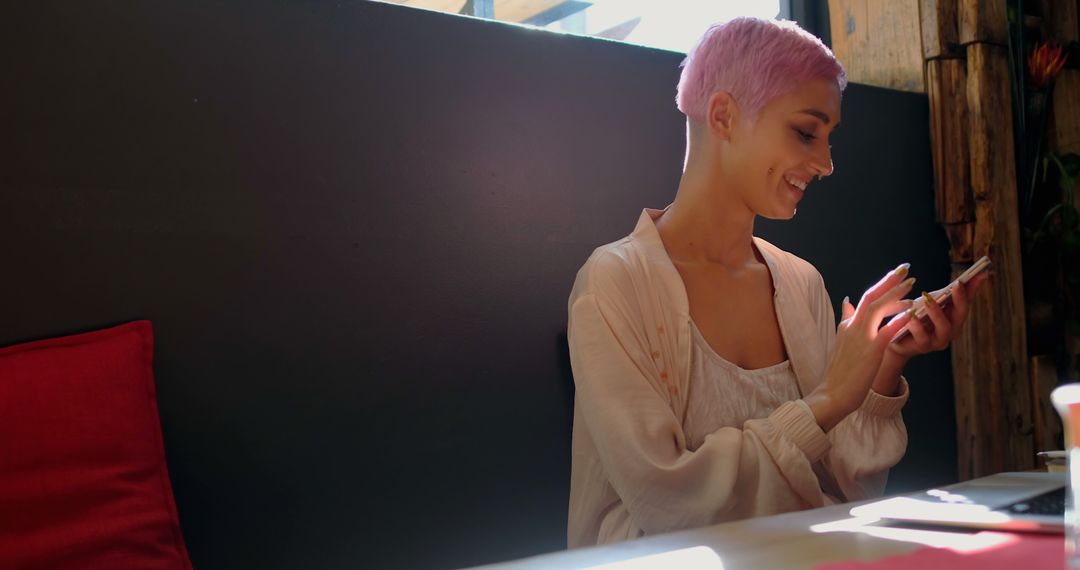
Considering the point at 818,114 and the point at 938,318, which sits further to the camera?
the point at 818,114

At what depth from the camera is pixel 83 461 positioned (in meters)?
1.41

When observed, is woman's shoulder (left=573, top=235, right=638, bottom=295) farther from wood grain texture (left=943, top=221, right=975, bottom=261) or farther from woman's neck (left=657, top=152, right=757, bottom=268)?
wood grain texture (left=943, top=221, right=975, bottom=261)

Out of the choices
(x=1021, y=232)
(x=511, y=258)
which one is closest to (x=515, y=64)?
(x=511, y=258)

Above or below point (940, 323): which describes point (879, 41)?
above

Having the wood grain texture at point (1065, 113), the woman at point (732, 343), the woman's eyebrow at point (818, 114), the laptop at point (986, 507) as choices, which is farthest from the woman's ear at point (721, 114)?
the wood grain texture at point (1065, 113)

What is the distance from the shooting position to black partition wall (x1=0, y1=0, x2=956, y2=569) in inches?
64.1

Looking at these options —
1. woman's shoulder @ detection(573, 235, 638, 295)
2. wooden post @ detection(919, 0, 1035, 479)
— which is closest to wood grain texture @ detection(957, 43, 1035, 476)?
wooden post @ detection(919, 0, 1035, 479)

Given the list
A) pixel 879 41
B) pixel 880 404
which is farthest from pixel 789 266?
pixel 879 41

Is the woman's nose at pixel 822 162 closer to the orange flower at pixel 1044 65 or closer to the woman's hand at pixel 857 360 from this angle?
the woman's hand at pixel 857 360

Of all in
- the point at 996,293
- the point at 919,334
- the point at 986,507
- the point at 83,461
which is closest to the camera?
the point at 986,507

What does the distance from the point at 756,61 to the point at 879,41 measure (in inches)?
64.3

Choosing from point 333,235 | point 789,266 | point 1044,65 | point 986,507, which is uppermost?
point 1044,65

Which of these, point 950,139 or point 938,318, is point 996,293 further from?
point 938,318

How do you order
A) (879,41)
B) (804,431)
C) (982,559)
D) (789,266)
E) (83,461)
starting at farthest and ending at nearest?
(879,41), (789,266), (804,431), (83,461), (982,559)
